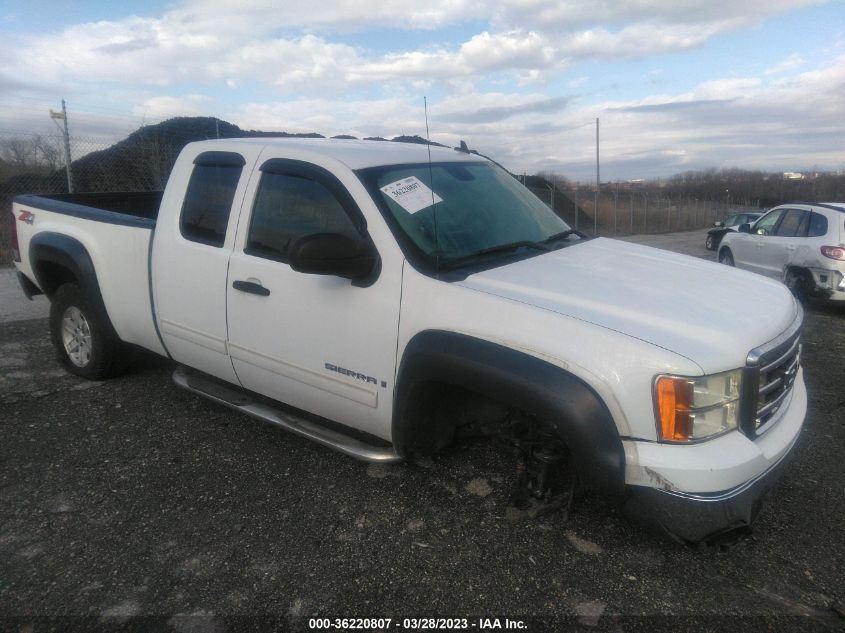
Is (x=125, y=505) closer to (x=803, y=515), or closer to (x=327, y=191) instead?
(x=327, y=191)

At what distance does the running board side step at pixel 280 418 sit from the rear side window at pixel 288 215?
2.86 ft

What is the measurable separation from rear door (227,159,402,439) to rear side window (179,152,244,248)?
0.20 meters

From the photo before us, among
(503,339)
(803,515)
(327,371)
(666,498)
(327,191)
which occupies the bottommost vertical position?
(803,515)

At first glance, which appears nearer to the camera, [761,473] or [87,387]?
[761,473]

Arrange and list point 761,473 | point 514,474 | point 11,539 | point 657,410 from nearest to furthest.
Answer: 1. point 657,410
2. point 761,473
3. point 11,539
4. point 514,474

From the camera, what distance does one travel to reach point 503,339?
2.53m

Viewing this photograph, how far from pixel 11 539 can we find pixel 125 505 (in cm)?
48

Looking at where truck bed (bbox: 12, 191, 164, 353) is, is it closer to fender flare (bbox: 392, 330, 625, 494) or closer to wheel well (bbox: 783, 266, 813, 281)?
fender flare (bbox: 392, 330, 625, 494)

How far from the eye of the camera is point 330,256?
9.16ft

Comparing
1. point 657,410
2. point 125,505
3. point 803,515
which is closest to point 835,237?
point 803,515

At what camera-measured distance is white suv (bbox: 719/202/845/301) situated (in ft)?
26.8

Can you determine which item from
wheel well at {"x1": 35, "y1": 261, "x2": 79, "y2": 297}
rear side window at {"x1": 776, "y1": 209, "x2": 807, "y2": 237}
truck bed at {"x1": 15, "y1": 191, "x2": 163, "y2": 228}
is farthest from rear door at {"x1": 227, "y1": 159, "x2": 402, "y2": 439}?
rear side window at {"x1": 776, "y1": 209, "x2": 807, "y2": 237}

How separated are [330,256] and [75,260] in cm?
258

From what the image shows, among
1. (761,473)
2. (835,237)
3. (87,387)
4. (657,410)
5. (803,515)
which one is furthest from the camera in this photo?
(835,237)
